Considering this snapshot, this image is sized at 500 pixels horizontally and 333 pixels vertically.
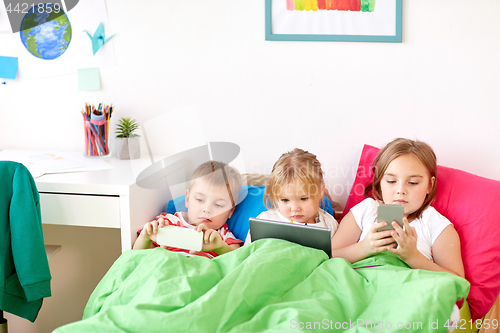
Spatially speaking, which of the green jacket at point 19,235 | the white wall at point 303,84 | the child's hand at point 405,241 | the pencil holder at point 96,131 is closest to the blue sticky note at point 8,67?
the white wall at point 303,84

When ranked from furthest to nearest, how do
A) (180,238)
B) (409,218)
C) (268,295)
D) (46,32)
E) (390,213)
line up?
(46,32), (409,218), (180,238), (390,213), (268,295)

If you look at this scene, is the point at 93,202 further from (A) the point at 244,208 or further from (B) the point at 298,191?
(B) the point at 298,191

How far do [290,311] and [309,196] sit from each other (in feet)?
1.80

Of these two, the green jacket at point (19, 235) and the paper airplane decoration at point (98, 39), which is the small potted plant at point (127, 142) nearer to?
the paper airplane decoration at point (98, 39)

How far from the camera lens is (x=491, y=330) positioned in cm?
139

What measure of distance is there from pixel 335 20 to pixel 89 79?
3.23ft

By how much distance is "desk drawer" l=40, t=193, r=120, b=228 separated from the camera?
126 cm

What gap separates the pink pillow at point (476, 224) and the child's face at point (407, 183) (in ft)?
0.32

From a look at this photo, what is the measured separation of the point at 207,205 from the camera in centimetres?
137

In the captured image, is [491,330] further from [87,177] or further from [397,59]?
[87,177]

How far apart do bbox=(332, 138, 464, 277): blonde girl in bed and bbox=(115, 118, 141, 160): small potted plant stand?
0.81 meters

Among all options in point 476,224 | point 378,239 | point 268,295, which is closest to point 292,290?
point 268,295

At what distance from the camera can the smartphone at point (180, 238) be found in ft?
3.82

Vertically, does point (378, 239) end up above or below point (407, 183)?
below
